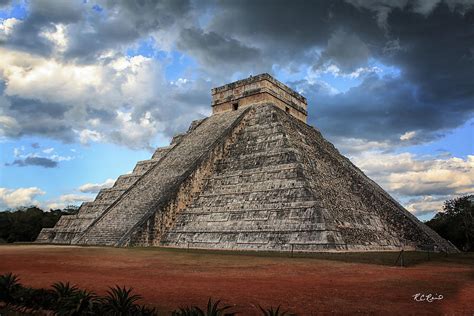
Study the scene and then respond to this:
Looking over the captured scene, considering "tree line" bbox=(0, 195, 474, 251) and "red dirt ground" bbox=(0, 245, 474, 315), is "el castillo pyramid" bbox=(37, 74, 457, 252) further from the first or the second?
"tree line" bbox=(0, 195, 474, 251)

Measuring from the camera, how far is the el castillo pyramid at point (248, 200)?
52.0ft

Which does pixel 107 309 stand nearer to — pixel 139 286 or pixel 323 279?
pixel 139 286

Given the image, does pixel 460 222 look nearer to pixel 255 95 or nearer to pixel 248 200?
pixel 255 95

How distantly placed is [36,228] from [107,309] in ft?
103

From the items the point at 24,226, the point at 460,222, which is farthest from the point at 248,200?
the point at 24,226

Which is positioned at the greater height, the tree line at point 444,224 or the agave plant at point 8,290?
the tree line at point 444,224

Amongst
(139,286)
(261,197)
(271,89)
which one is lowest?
(139,286)

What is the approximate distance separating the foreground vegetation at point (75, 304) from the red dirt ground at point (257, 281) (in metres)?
0.83

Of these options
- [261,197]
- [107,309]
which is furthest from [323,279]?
[261,197]

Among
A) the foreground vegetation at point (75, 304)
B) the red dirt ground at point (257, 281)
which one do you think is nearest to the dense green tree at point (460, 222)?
the red dirt ground at point (257, 281)

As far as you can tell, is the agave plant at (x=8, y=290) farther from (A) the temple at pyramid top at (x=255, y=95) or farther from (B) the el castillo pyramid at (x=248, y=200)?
(A) the temple at pyramid top at (x=255, y=95)

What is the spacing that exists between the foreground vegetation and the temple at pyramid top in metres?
19.7

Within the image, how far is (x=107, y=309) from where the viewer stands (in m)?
5.41

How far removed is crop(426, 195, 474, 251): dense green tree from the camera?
90.7 feet
